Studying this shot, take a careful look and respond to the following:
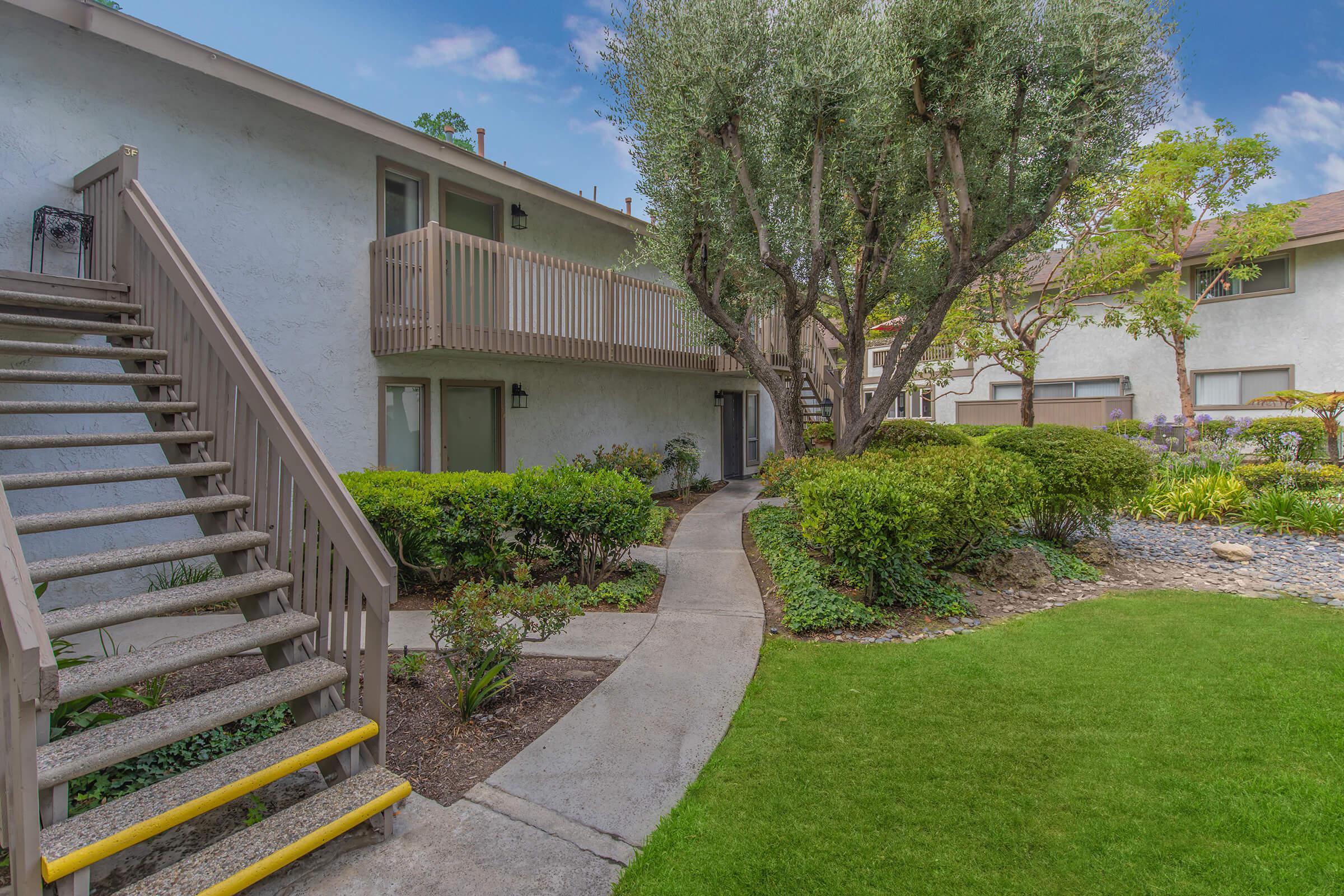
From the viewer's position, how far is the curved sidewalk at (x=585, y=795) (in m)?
2.42

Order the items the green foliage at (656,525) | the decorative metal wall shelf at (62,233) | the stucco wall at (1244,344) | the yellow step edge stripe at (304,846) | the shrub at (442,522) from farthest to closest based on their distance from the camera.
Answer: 1. the stucco wall at (1244,344)
2. the green foliage at (656,525)
3. the shrub at (442,522)
4. the decorative metal wall shelf at (62,233)
5. the yellow step edge stripe at (304,846)

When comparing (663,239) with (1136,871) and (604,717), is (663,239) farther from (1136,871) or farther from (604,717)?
(1136,871)

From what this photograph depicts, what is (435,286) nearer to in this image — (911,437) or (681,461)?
(681,461)

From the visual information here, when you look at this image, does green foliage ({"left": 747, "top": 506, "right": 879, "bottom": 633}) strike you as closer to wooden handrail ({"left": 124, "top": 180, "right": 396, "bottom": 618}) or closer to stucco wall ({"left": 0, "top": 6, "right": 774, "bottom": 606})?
wooden handrail ({"left": 124, "top": 180, "right": 396, "bottom": 618})

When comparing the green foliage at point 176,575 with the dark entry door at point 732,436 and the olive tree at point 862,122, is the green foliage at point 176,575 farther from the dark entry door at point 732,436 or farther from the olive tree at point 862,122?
the dark entry door at point 732,436

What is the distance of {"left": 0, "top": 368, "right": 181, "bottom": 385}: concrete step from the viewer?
3467 millimetres

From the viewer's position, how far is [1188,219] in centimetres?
1489

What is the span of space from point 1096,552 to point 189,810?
8223 mm

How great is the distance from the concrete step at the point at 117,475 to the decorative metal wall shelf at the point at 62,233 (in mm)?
3143

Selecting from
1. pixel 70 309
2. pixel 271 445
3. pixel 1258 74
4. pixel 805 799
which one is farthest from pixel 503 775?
pixel 1258 74

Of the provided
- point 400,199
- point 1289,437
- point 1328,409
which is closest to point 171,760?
point 400,199

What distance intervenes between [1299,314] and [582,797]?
19514 mm

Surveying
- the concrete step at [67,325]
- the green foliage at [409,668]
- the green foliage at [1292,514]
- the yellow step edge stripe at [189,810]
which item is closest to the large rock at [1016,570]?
the green foliage at [1292,514]

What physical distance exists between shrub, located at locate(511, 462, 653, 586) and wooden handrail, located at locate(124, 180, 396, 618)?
2.57 metres
